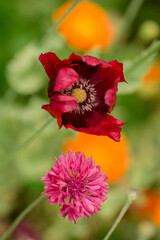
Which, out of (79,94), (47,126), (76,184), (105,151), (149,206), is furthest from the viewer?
(149,206)

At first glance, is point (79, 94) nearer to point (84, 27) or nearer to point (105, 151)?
point (105, 151)

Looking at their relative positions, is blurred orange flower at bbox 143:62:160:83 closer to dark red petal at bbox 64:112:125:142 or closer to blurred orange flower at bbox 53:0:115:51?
blurred orange flower at bbox 53:0:115:51

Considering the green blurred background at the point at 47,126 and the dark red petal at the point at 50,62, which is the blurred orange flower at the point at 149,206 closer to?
the green blurred background at the point at 47,126

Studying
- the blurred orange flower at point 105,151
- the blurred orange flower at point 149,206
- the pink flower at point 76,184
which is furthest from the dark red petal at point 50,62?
the blurred orange flower at point 149,206

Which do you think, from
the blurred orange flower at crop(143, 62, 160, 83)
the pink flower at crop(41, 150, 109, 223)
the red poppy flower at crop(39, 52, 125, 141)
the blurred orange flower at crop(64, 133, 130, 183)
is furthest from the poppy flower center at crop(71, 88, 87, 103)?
the blurred orange flower at crop(143, 62, 160, 83)

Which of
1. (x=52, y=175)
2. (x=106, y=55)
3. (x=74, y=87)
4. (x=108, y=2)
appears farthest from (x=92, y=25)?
(x=52, y=175)

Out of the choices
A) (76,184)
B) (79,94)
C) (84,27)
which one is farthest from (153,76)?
(76,184)

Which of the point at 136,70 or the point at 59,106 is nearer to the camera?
the point at 59,106

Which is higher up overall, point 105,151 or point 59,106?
point 105,151
